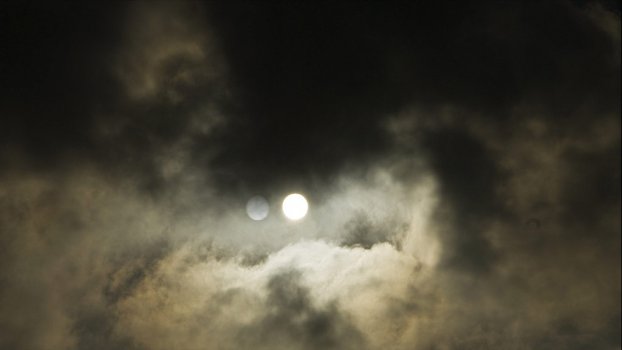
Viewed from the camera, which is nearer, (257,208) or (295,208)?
(295,208)

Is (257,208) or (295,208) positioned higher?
(257,208)

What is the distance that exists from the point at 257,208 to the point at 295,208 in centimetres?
406

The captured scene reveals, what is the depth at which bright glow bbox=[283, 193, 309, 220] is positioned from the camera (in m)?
30.4

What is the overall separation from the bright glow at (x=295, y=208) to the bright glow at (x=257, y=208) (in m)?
2.22

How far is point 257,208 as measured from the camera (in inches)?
1286

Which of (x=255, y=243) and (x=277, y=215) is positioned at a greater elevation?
(x=277, y=215)

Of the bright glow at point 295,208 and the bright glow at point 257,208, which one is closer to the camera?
the bright glow at point 295,208

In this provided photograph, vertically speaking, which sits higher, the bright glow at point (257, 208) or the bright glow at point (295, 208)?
the bright glow at point (257, 208)

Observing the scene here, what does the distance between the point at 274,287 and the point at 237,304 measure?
4.08 meters

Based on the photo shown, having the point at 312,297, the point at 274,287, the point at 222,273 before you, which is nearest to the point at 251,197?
the point at 222,273

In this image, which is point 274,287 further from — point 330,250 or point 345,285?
point 330,250

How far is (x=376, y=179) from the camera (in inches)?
1350

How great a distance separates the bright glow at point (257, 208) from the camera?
31984 mm

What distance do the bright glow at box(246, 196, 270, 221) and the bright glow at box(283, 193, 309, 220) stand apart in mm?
2217
